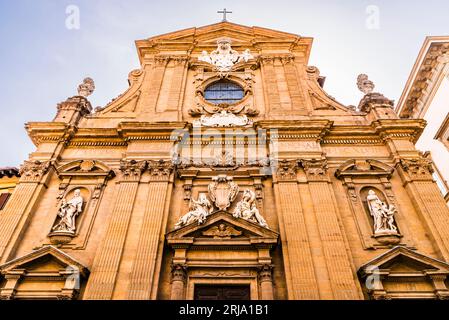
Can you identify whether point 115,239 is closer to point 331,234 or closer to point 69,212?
point 69,212

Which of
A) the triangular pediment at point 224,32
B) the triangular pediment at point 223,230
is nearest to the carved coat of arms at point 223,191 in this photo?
the triangular pediment at point 223,230

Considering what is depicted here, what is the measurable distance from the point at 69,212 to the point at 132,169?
2.54 meters

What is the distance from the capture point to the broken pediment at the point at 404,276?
32.7 feet

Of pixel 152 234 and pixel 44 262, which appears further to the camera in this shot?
pixel 152 234

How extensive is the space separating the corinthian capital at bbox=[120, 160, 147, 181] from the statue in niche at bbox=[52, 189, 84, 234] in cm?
172

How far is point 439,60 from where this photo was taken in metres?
18.2

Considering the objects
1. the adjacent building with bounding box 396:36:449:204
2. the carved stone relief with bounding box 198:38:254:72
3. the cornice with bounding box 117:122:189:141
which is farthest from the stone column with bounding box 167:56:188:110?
the adjacent building with bounding box 396:36:449:204

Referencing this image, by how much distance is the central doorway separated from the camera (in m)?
10.2

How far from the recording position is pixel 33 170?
13125 mm

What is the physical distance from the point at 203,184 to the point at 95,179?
4.02 metres

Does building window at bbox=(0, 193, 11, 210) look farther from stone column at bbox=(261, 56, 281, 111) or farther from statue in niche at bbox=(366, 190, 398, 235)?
statue in niche at bbox=(366, 190, 398, 235)

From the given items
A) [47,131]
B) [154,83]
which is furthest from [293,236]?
[47,131]

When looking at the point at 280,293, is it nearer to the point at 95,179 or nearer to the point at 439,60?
the point at 95,179

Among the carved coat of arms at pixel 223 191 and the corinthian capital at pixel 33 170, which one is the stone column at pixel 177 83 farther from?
the corinthian capital at pixel 33 170
